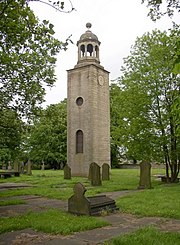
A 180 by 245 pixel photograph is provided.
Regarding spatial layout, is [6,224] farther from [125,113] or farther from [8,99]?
[125,113]

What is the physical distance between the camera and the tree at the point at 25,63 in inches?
368

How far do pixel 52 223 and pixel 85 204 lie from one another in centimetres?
162

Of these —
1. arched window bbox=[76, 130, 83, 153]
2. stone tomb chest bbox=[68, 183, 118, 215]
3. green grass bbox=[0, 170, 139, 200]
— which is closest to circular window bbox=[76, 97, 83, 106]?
arched window bbox=[76, 130, 83, 153]

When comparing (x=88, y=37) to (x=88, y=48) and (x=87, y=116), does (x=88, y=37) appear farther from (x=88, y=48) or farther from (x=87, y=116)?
(x=87, y=116)

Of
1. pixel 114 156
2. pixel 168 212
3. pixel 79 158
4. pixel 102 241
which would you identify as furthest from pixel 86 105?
pixel 114 156

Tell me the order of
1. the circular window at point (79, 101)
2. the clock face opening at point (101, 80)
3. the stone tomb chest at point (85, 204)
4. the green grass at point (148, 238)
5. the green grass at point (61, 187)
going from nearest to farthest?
1. the green grass at point (148, 238)
2. the stone tomb chest at point (85, 204)
3. the green grass at point (61, 187)
4. the circular window at point (79, 101)
5. the clock face opening at point (101, 80)

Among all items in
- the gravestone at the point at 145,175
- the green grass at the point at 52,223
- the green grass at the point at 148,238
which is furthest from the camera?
the gravestone at the point at 145,175

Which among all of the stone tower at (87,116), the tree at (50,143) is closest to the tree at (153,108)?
the stone tower at (87,116)

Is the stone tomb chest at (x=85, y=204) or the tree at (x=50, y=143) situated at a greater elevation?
the tree at (x=50, y=143)

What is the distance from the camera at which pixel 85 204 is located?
27.8ft

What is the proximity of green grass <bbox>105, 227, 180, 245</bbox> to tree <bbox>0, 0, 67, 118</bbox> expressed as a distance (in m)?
6.04

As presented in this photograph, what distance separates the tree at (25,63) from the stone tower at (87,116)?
44.3 ft

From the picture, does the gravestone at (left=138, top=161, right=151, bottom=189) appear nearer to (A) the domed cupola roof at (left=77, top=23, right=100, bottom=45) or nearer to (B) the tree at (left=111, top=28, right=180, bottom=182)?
(B) the tree at (left=111, top=28, right=180, bottom=182)

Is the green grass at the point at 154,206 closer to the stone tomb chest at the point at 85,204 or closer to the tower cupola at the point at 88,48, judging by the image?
the stone tomb chest at the point at 85,204
